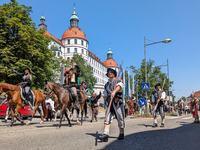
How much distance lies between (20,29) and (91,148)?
2699 cm

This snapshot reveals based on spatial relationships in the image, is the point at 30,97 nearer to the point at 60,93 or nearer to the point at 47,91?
the point at 47,91

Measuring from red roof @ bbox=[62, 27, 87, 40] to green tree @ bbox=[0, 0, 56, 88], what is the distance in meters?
65.4

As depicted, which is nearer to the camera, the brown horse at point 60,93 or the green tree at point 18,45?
the brown horse at point 60,93

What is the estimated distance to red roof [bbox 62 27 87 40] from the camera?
3787 inches

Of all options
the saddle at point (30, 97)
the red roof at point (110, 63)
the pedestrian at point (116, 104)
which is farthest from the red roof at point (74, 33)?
the pedestrian at point (116, 104)

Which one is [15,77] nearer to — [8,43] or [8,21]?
[8,43]

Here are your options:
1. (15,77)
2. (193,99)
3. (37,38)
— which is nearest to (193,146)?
(193,99)

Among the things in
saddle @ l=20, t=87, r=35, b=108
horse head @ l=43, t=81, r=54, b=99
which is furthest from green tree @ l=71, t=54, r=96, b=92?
horse head @ l=43, t=81, r=54, b=99

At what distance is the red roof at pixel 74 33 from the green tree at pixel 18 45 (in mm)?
65390

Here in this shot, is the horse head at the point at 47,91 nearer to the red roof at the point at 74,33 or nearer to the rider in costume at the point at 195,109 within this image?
the rider in costume at the point at 195,109

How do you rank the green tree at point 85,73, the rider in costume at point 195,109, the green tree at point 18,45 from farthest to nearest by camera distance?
the green tree at point 85,73
the green tree at point 18,45
the rider in costume at point 195,109

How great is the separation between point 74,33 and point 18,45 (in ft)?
236

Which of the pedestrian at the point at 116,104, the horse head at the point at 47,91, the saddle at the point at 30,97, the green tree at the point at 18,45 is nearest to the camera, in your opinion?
the pedestrian at the point at 116,104

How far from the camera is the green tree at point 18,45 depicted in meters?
25.5
